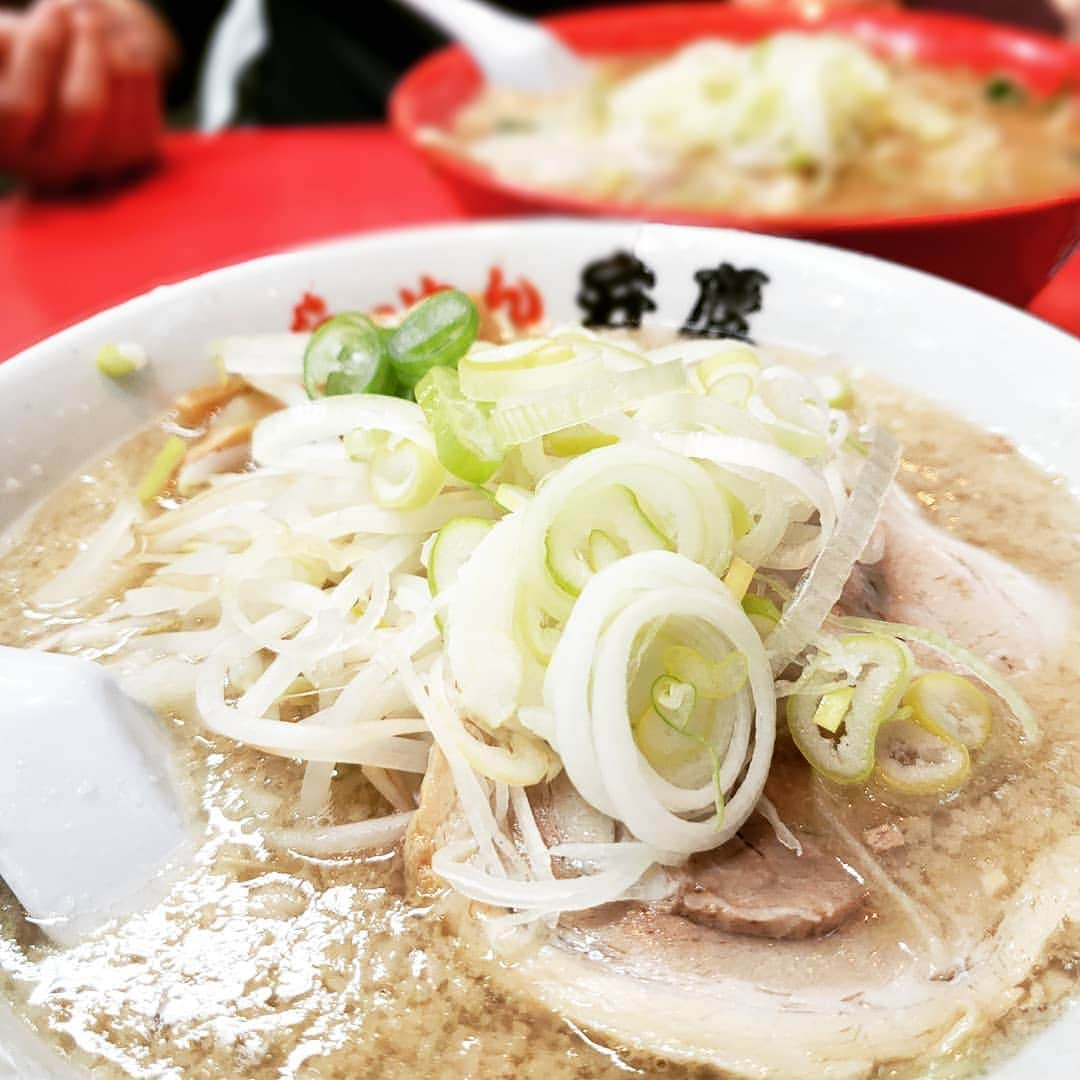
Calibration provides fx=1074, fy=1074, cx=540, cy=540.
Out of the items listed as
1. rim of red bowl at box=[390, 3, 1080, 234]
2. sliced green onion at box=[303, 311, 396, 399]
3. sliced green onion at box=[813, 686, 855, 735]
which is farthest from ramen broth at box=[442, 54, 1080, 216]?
sliced green onion at box=[813, 686, 855, 735]

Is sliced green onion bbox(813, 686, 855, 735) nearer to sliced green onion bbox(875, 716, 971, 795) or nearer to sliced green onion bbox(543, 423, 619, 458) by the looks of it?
sliced green onion bbox(875, 716, 971, 795)

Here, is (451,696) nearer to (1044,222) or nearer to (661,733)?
(661,733)

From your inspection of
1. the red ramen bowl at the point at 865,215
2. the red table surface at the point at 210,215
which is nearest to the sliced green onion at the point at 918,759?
the red ramen bowl at the point at 865,215

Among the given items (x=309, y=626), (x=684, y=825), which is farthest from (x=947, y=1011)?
(x=309, y=626)

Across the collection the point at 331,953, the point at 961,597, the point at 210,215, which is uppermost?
the point at 961,597

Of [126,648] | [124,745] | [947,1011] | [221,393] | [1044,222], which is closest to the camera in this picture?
[947,1011]

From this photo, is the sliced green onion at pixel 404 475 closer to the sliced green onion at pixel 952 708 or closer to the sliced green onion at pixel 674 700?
the sliced green onion at pixel 674 700

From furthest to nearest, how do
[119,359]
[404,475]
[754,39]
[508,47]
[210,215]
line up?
[754,39], [508,47], [210,215], [119,359], [404,475]

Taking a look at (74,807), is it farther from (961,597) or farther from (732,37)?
(732,37)

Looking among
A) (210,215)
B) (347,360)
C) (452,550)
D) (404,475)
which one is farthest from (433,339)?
(210,215)
